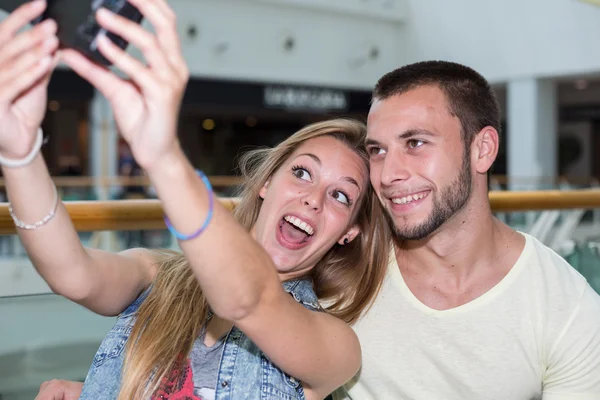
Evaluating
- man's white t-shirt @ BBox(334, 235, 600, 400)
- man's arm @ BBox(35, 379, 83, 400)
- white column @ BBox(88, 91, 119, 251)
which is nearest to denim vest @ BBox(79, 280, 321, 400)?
man's arm @ BBox(35, 379, 83, 400)

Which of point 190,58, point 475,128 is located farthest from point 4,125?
point 190,58

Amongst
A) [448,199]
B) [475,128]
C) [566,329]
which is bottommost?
Result: [566,329]

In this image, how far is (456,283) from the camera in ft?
6.17

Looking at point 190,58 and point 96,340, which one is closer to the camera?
point 96,340

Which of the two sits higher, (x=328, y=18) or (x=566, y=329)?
(x=328, y=18)

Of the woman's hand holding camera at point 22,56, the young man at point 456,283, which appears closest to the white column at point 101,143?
the young man at point 456,283

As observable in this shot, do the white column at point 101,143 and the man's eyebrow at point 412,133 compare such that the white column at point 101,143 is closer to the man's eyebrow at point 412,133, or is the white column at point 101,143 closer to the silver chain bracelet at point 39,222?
the man's eyebrow at point 412,133

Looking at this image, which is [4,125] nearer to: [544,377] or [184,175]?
[184,175]

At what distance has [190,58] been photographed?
13.6 metres

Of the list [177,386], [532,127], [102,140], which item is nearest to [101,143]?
[102,140]

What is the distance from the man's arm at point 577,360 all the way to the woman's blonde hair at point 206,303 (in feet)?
1.54

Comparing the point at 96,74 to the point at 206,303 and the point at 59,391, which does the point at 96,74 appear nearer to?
the point at 206,303

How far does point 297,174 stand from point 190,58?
12.1m

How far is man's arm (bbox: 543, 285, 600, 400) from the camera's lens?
5.48 ft
